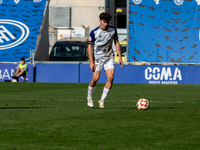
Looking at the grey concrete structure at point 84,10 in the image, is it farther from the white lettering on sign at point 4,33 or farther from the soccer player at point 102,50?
the soccer player at point 102,50

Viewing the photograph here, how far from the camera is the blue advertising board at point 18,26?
24.5m

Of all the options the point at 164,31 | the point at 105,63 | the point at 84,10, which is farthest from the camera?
the point at 84,10

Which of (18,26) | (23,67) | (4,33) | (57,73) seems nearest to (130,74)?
(57,73)

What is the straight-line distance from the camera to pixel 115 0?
55500 millimetres

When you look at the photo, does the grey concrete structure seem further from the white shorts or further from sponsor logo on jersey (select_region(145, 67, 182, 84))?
the white shorts

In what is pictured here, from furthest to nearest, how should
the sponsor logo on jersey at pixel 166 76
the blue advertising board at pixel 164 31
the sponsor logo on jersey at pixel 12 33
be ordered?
the sponsor logo on jersey at pixel 12 33, the blue advertising board at pixel 164 31, the sponsor logo on jersey at pixel 166 76

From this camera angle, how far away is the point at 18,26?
25531 mm

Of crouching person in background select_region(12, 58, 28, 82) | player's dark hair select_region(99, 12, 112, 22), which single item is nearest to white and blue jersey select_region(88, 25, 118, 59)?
player's dark hair select_region(99, 12, 112, 22)

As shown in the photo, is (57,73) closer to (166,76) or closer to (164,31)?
(166,76)

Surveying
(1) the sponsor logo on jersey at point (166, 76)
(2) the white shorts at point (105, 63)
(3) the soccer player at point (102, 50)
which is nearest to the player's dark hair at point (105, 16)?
(3) the soccer player at point (102, 50)

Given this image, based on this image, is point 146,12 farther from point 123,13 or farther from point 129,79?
point 123,13

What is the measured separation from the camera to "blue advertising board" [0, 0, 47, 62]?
24.5 meters

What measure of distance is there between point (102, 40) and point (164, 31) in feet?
53.9

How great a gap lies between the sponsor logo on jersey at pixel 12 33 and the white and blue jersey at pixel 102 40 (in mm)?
17049
